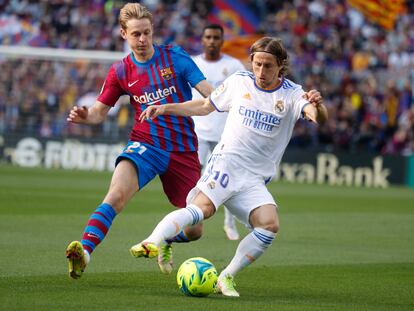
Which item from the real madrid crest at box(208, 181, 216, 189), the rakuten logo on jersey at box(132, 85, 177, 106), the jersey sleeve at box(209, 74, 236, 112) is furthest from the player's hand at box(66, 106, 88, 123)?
the real madrid crest at box(208, 181, 216, 189)

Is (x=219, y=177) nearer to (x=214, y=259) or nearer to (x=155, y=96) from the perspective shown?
(x=155, y=96)

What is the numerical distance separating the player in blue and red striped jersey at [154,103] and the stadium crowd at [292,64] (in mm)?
18216

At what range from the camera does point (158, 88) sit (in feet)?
30.0

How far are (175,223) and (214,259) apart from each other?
290cm

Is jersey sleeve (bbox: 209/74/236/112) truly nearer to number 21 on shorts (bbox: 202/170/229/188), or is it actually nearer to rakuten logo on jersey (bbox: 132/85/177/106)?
number 21 on shorts (bbox: 202/170/229/188)

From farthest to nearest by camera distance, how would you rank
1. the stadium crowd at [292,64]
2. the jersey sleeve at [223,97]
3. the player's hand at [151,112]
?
the stadium crowd at [292,64], the jersey sleeve at [223,97], the player's hand at [151,112]

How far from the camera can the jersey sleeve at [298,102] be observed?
26.4 ft

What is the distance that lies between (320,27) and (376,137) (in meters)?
6.18

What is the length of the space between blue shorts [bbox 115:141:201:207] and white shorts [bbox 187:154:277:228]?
0.85 metres

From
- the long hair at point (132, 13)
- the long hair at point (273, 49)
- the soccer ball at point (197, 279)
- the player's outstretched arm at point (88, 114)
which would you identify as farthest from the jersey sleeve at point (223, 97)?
the soccer ball at point (197, 279)

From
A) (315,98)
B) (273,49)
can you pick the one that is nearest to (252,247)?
(315,98)

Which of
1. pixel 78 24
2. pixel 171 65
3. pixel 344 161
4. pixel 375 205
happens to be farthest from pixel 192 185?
pixel 78 24

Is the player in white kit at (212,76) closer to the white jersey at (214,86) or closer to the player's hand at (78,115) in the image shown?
the white jersey at (214,86)

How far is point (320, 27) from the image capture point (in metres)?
32.3
